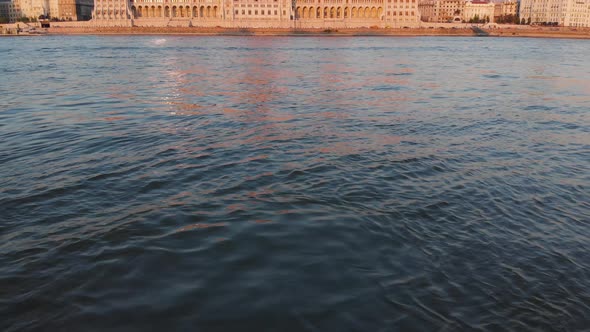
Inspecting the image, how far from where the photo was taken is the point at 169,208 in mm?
6281

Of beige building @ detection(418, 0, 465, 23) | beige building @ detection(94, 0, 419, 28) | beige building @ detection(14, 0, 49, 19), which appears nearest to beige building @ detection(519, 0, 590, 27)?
beige building @ detection(418, 0, 465, 23)

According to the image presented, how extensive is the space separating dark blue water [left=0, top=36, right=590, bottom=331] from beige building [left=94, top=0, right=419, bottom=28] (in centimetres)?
10807

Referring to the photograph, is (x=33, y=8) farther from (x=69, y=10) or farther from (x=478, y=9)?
(x=478, y=9)

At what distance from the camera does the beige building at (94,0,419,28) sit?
115000 mm

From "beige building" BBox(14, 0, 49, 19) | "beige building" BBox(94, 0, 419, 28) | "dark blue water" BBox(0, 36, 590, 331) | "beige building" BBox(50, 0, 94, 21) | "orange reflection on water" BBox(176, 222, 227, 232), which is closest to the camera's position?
"dark blue water" BBox(0, 36, 590, 331)

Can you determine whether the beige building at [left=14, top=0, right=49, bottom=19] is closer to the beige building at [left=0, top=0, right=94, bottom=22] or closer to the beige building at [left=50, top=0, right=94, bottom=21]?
the beige building at [left=0, top=0, right=94, bottom=22]

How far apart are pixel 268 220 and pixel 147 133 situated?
19.0 feet

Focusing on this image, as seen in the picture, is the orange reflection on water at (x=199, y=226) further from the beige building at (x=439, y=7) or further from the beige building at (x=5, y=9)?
the beige building at (x=439, y=7)

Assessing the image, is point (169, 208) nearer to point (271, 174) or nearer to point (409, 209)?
point (271, 174)

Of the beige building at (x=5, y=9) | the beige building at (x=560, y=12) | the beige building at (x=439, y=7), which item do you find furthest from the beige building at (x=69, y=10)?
the beige building at (x=560, y=12)

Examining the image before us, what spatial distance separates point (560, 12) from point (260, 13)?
9220 centimetres

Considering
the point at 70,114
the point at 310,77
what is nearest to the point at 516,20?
the point at 310,77

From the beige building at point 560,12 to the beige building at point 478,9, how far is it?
14.5m

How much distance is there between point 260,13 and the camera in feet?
389
